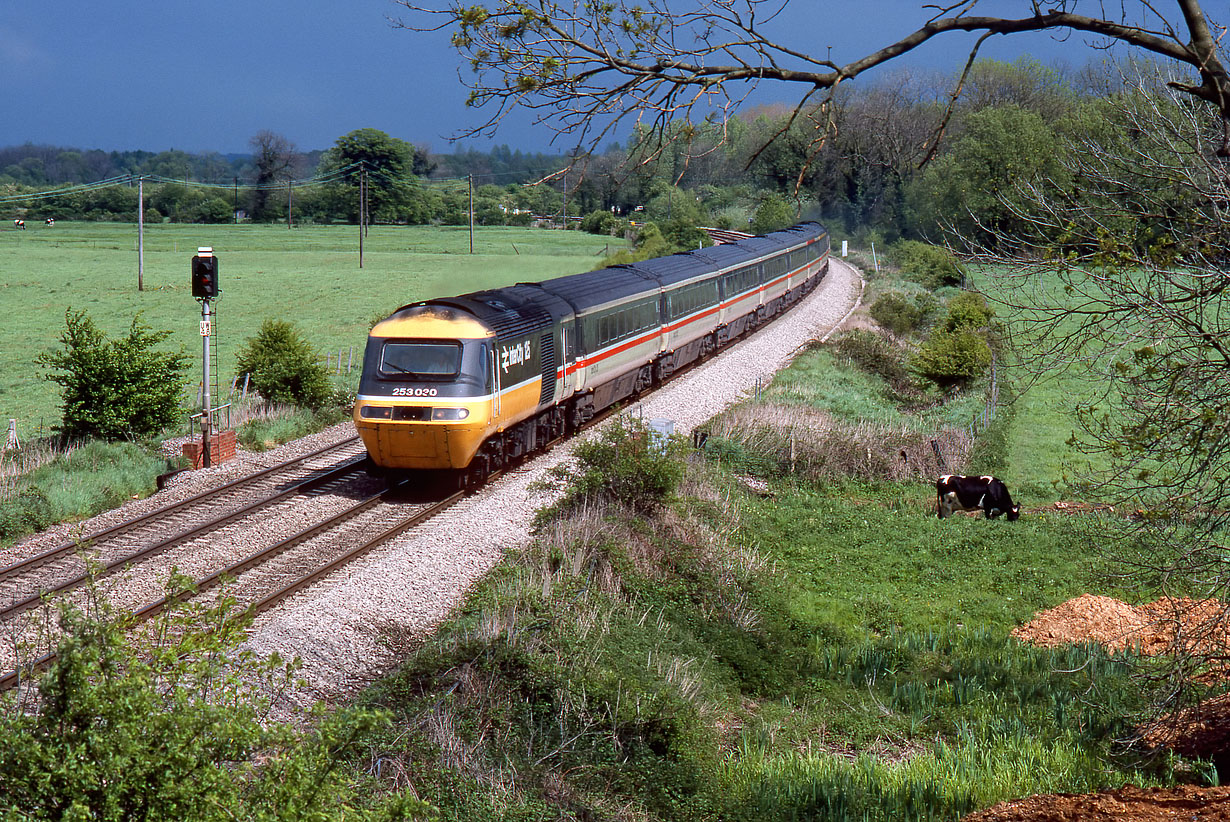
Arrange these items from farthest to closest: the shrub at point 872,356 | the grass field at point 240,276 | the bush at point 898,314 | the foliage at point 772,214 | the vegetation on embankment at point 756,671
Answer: the foliage at point 772,214, the bush at point 898,314, the grass field at point 240,276, the shrub at point 872,356, the vegetation on embankment at point 756,671

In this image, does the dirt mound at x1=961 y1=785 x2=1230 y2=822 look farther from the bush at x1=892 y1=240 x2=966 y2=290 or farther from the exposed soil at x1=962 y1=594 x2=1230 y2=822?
the bush at x1=892 y1=240 x2=966 y2=290

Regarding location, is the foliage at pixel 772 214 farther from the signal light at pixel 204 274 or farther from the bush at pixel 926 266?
the signal light at pixel 204 274

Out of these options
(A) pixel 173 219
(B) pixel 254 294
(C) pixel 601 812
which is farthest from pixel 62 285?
(C) pixel 601 812

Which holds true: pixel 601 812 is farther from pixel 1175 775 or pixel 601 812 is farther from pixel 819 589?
pixel 819 589

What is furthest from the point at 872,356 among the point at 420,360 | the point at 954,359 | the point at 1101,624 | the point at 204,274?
the point at 204,274

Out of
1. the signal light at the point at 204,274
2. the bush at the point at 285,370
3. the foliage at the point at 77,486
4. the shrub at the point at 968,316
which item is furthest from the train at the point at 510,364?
the shrub at the point at 968,316

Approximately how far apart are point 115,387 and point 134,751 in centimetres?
1777

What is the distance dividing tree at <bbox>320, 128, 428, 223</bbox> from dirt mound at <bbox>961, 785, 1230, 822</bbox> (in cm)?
10446

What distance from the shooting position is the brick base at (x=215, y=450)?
1909 centimetres

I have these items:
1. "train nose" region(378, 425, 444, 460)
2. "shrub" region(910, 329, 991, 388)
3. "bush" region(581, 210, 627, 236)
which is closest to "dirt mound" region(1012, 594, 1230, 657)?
"train nose" region(378, 425, 444, 460)

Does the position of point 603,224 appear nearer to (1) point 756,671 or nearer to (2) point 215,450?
(2) point 215,450

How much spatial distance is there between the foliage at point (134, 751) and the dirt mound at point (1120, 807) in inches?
167

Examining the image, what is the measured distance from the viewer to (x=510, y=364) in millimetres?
17328

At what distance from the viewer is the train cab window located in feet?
53.7
